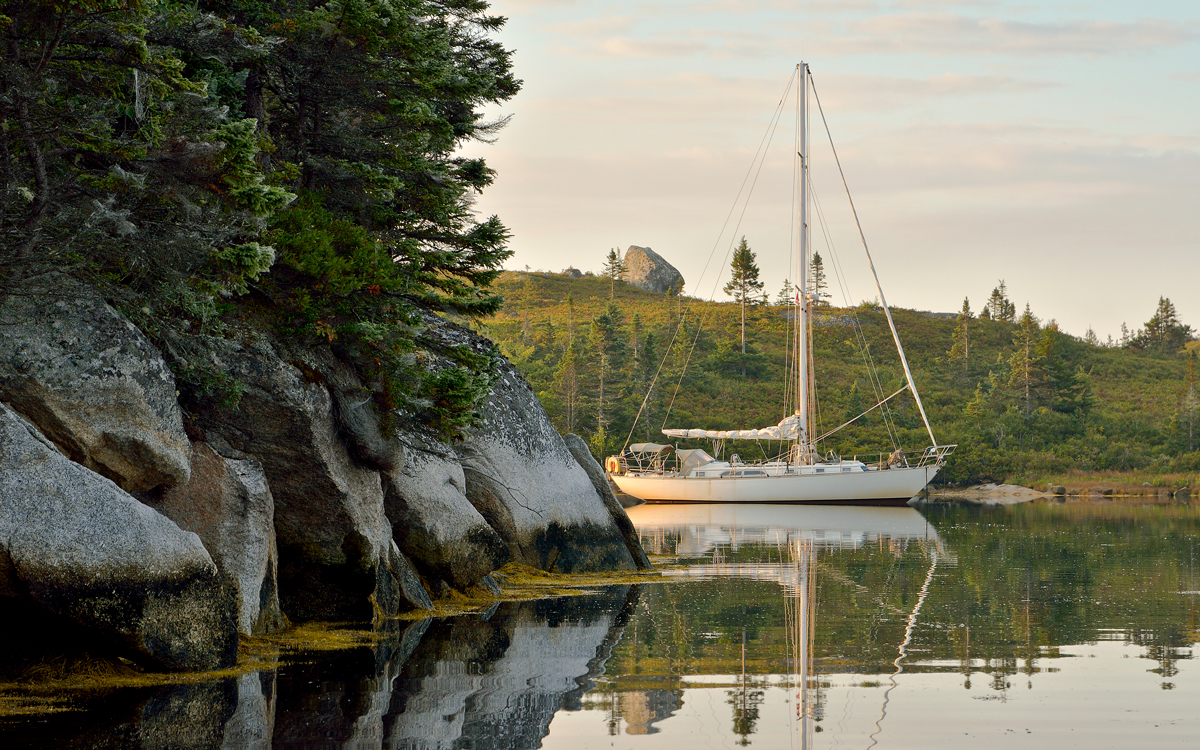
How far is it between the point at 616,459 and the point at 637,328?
21782 mm

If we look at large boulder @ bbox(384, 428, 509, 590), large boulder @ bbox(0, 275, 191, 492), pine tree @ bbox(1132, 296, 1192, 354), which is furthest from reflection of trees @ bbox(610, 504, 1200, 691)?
pine tree @ bbox(1132, 296, 1192, 354)

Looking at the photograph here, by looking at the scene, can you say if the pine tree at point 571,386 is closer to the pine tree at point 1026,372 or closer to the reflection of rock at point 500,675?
the pine tree at point 1026,372

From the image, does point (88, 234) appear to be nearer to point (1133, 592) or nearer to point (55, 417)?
point (55, 417)

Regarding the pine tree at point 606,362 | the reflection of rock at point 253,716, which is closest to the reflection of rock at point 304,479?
the reflection of rock at point 253,716

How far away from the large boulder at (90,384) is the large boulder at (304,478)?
101 centimetres

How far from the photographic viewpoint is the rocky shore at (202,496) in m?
8.20

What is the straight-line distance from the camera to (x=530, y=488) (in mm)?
17203

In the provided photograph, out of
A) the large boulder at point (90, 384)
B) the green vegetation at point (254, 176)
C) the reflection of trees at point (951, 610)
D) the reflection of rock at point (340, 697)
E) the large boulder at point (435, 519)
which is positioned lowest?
the reflection of trees at point (951, 610)

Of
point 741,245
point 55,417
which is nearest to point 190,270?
point 55,417

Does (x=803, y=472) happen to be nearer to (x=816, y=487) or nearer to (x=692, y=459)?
(x=816, y=487)

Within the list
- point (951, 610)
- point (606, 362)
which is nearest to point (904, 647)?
point (951, 610)

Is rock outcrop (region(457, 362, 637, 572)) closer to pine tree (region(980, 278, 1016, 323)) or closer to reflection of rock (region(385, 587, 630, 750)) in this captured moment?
reflection of rock (region(385, 587, 630, 750))

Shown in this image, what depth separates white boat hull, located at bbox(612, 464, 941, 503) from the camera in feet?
150

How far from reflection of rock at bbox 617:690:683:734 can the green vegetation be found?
511 cm
